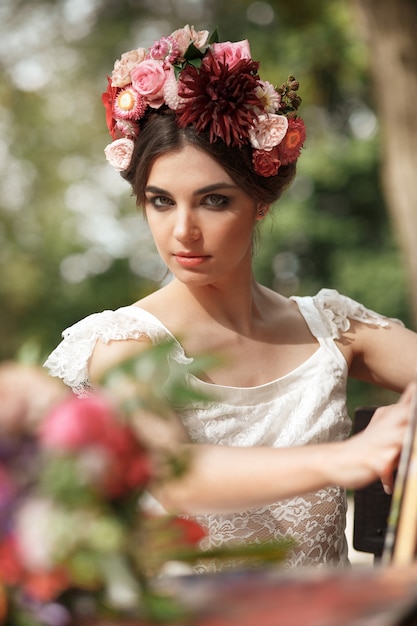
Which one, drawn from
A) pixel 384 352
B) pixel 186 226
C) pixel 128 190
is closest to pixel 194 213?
pixel 186 226

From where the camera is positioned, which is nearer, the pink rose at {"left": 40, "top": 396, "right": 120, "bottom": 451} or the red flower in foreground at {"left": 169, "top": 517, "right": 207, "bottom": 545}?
the pink rose at {"left": 40, "top": 396, "right": 120, "bottom": 451}

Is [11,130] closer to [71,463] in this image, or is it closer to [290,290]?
[290,290]

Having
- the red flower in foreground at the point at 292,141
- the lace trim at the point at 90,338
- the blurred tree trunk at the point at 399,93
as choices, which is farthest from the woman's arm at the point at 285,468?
the blurred tree trunk at the point at 399,93

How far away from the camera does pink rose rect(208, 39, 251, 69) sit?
8.44ft

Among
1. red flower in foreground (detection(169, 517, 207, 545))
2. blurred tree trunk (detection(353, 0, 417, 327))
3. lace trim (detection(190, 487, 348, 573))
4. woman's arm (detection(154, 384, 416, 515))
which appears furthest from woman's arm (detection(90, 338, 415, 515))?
blurred tree trunk (detection(353, 0, 417, 327))

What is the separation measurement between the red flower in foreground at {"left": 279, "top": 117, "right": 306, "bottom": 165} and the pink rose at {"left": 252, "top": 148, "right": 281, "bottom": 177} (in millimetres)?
54

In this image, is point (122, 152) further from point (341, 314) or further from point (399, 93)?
point (399, 93)

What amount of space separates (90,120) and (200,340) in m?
12.5

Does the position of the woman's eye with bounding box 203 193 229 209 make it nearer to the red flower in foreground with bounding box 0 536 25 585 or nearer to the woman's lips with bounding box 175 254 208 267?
the woman's lips with bounding box 175 254 208 267

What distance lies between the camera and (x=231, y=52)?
8.47 ft

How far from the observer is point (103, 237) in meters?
13.5

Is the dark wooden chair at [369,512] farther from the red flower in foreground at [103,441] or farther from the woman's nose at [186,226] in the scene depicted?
the red flower in foreground at [103,441]

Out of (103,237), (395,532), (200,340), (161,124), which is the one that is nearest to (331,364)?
(200,340)

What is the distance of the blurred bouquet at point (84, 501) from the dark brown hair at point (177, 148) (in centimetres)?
129
